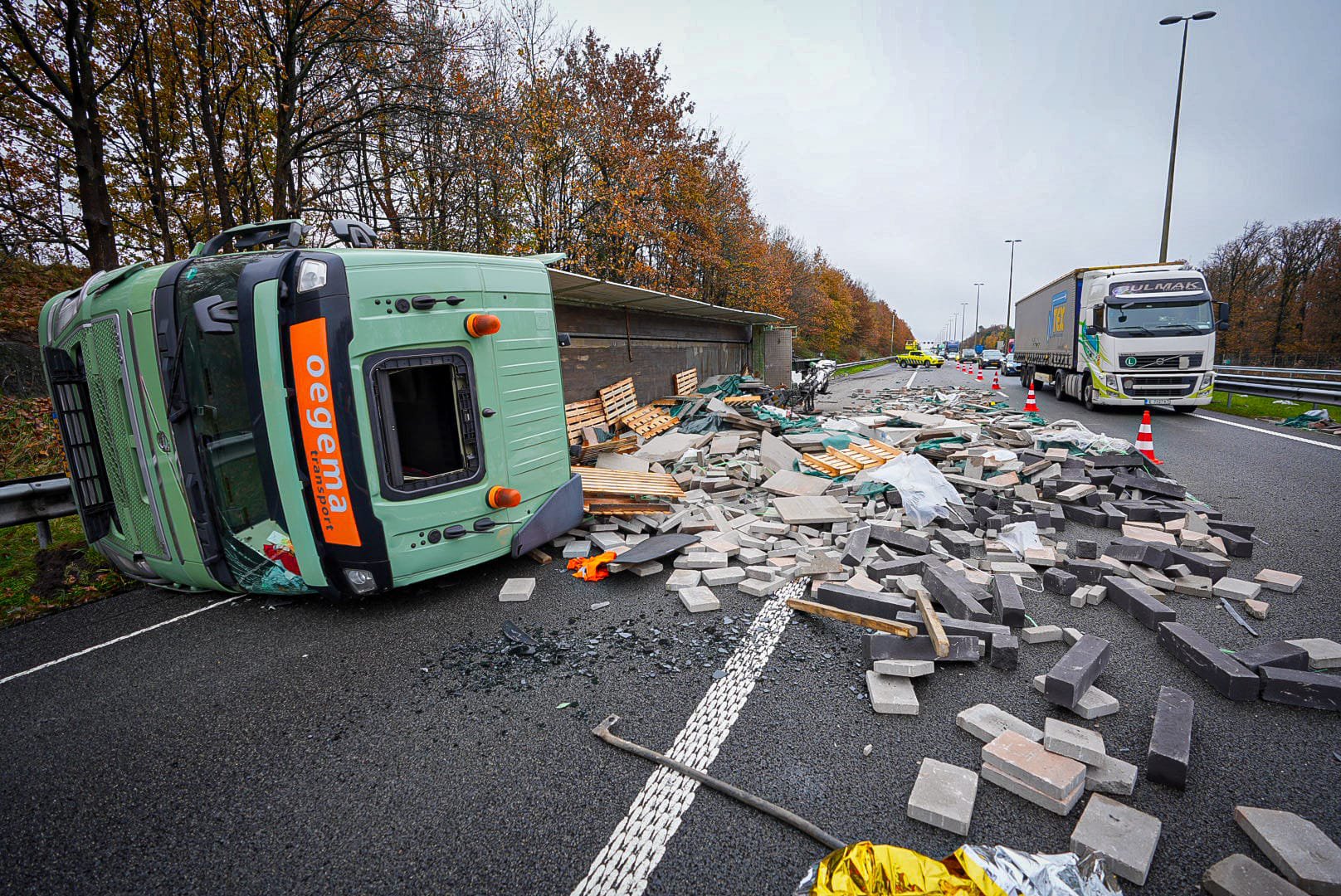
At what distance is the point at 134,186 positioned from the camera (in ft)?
34.8

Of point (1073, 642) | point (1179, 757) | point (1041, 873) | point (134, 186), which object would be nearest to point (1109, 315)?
point (1073, 642)

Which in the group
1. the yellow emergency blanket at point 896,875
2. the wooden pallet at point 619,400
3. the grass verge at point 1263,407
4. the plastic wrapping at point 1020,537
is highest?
the wooden pallet at point 619,400

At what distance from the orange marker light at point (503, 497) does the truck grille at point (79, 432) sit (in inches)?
136

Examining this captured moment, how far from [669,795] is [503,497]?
9.45 feet

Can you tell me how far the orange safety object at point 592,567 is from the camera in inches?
193

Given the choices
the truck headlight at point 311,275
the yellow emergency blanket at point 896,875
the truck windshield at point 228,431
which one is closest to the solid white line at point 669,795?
the yellow emergency blanket at point 896,875

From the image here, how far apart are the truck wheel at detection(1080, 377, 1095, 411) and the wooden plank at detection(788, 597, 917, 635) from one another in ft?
49.3

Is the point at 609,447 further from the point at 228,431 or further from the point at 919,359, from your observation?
the point at 919,359

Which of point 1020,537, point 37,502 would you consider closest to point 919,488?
point 1020,537

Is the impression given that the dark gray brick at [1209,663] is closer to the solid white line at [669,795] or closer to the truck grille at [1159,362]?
the solid white line at [669,795]

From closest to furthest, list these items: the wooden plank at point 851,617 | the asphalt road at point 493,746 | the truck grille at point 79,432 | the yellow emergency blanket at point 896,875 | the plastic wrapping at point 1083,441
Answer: the yellow emergency blanket at point 896,875
the asphalt road at point 493,746
the wooden plank at point 851,617
the truck grille at point 79,432
the plastic wrapping at point 1083,441

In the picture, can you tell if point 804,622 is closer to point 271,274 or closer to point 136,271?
point 271,274

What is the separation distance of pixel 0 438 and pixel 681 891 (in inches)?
487

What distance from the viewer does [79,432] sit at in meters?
4.81
